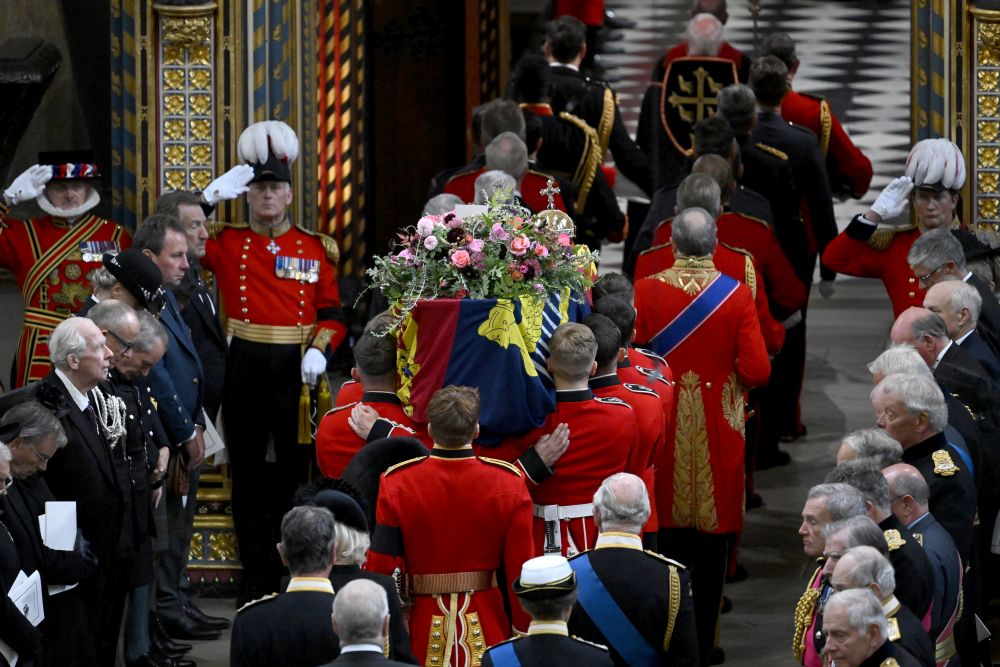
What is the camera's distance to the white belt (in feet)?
27.2

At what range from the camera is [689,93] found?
12602 mm

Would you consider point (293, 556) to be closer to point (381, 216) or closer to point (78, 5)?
point (78, 5)

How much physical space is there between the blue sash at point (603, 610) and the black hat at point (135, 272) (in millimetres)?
3031

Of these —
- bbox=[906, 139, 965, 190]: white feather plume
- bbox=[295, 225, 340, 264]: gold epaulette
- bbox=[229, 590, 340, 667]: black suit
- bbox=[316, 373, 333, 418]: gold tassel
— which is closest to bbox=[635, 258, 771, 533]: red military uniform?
bbox=[906, 139, 965, 190]: white feather plume

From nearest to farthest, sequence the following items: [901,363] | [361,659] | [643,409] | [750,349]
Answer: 1. [361,659]
2. [901,363]
3. [643,409]
4. [750,349]

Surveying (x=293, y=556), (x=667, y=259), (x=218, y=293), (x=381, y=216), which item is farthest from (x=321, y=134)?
(x=293, y=556)

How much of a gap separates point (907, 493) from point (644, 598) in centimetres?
116

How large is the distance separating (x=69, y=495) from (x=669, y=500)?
2767 millimetres

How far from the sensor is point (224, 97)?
36.5 feet

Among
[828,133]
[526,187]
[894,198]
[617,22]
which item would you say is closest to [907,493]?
[894,198]

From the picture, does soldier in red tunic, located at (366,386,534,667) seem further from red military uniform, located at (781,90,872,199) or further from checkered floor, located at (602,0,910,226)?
checkered floor, located at (602,0,910,226)

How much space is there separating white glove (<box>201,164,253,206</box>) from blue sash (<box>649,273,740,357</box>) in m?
2.29

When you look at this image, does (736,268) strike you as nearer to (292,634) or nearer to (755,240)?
(755,240)

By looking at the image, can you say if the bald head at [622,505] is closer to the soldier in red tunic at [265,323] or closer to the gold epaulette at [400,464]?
the gold epaulette at [400,464]
